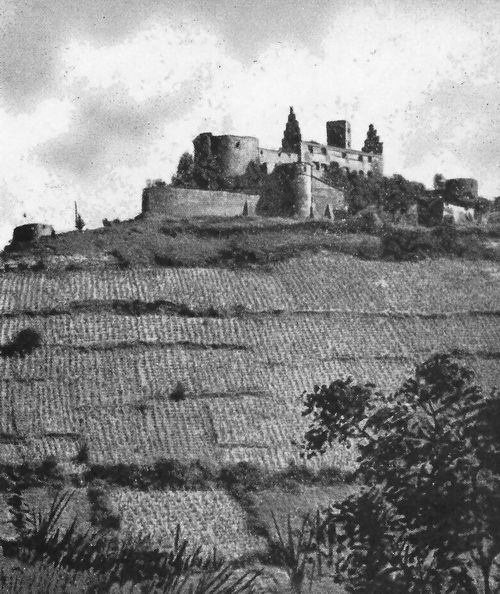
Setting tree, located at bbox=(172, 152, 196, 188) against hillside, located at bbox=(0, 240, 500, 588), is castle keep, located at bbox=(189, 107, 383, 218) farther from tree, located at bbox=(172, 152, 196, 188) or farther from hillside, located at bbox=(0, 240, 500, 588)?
hillside, located at bbox=(0, 240, 500, 588)

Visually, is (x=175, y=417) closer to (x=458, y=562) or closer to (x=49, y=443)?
(x=49, y=443)

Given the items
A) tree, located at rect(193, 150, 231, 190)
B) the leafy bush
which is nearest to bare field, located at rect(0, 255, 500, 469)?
the leafy bush

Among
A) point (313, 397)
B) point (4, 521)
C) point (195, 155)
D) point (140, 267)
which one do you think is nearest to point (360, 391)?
point (313, 397)

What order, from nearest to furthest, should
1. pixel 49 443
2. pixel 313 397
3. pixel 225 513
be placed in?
pixel 313 397 → pixel 225 513 → pixel 49 443

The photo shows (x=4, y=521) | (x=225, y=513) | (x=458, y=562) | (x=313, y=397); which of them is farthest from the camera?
(x=225, y=513)

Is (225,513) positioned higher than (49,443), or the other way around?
(49,443)

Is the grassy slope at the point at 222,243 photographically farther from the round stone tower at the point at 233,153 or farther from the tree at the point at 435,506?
the tree at the point at 435,506
